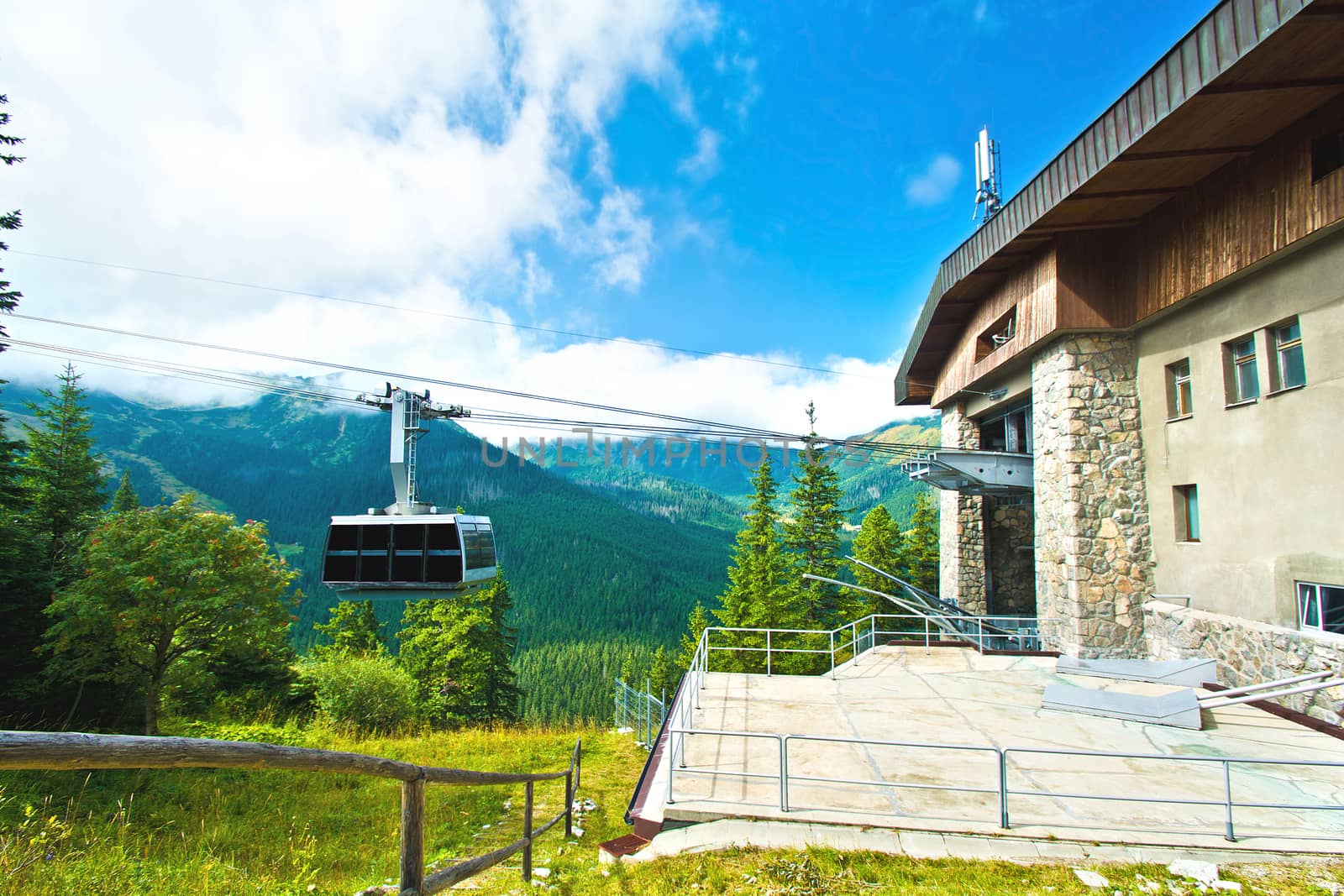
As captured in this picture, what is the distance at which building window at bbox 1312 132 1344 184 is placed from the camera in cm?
981

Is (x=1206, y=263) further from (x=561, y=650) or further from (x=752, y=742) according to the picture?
(x=561, y=650)

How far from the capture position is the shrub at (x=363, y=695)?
2398 centimetres

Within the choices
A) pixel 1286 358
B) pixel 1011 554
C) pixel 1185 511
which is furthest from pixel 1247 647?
pixel 1011 554

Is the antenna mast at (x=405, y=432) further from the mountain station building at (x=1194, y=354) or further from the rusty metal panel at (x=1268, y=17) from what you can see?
the rusty metal panel at (x=1268, y=17)

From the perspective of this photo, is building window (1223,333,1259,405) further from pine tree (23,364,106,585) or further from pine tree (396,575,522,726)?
pine tree (23,364,106,585)

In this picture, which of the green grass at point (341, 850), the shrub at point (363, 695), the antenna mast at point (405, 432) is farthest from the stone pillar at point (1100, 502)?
the shrub at point (363, 695)

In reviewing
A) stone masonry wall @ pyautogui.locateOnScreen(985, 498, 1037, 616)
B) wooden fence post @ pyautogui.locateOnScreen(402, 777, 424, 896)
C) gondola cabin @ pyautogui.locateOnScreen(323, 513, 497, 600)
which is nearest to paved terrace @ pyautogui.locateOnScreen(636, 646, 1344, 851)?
wooden fence post @ pyautogui.locateOnScreen(402, 777, 424, 896)

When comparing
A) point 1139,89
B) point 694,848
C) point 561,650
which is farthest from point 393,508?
point 561,650

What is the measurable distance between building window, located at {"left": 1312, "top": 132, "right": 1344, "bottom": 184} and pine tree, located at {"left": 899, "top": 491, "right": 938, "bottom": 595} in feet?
96.0

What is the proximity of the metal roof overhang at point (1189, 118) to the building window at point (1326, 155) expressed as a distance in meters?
0.56

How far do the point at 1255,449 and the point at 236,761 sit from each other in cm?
1516

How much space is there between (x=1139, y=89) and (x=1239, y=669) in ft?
34.4

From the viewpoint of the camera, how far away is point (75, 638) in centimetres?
1620

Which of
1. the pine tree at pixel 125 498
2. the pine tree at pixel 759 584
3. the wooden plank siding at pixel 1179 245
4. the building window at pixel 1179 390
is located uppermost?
the wooden plank siding at pixel 1179 245
